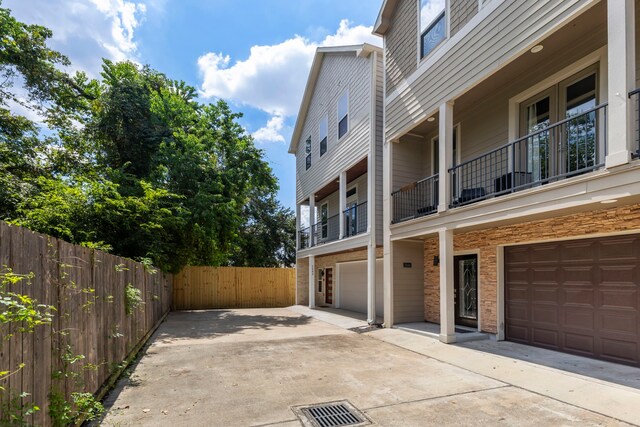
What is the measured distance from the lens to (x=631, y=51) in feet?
15.1

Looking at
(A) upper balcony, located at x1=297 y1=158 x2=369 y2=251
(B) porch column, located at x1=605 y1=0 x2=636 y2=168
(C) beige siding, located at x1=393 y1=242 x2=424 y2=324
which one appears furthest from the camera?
(A) upper balcony, located at x1=297 y1=158 x2=369 y2=251

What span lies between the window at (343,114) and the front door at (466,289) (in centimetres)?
614

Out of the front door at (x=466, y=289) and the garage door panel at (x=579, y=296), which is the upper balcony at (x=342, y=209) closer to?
the front door at (x=466, y=289)

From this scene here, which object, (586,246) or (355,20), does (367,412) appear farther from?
(355,20)

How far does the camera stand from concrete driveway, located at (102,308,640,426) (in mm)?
3982

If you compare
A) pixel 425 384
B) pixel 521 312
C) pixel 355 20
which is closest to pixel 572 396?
pixel 425 384

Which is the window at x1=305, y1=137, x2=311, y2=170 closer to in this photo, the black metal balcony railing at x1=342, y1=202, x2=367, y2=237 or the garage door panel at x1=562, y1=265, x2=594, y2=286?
the black metal balcony railing at x1=342, y1=202, x2=367, y2=237

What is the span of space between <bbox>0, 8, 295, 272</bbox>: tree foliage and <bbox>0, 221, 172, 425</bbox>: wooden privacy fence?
576cm

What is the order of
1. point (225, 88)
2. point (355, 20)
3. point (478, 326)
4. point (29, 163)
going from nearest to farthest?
point (478, 326) → point (355, 20) → point (29, 163) → point (225, 88)

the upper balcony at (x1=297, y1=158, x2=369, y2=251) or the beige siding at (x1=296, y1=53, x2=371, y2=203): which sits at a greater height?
the beige siding at (x1=296, y1=53, x2=371, y2=203)

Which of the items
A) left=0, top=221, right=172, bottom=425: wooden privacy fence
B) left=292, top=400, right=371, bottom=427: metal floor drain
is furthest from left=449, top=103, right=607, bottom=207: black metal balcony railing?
left=0, top=221, right=172, bottom=425: wooden privacy fence

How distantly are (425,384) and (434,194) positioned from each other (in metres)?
5.77

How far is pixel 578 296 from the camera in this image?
6473 mm

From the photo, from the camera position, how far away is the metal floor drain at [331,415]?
386 cm
